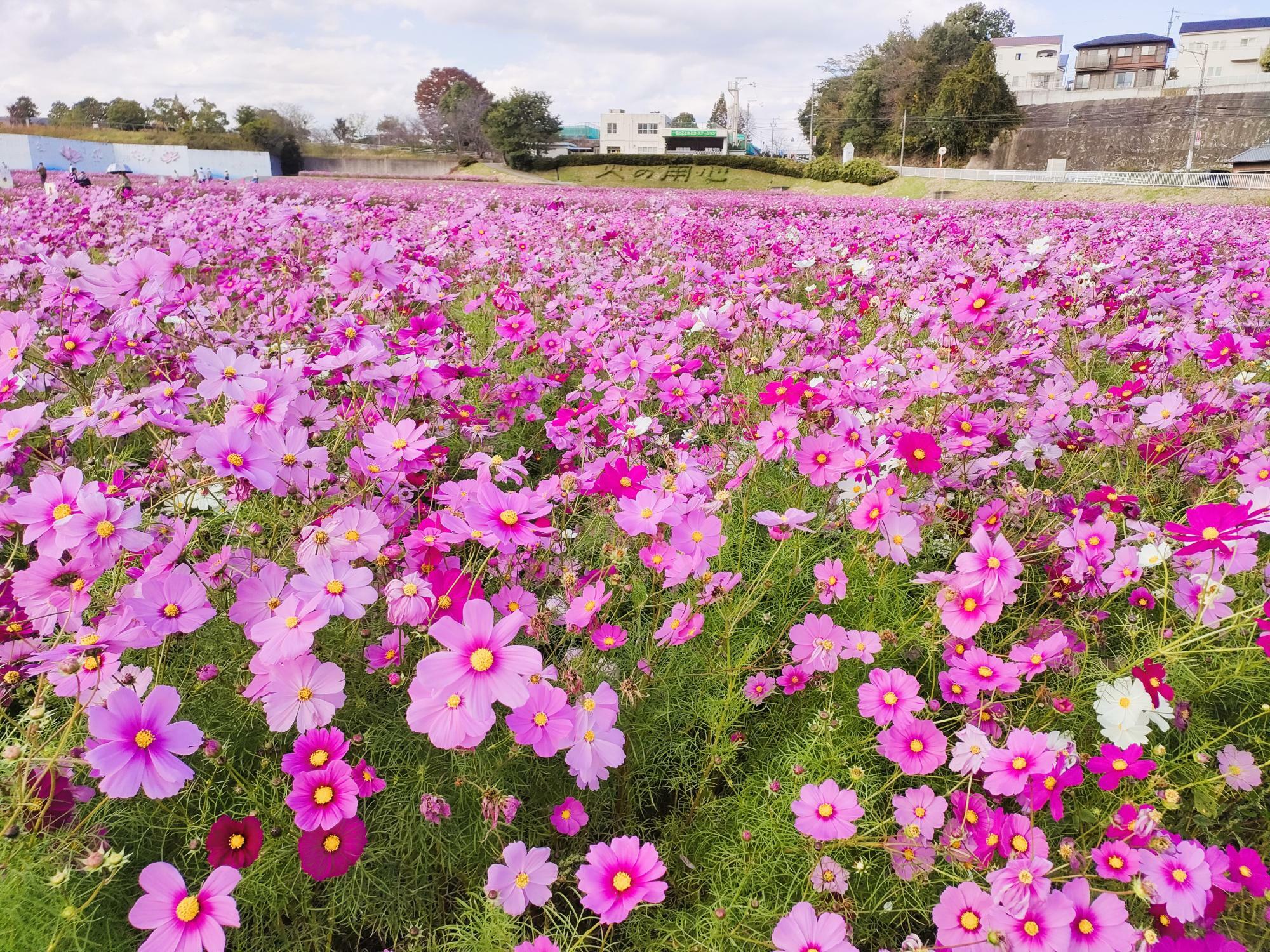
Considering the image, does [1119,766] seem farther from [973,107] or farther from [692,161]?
[973,107]

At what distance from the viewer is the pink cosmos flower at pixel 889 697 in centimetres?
120

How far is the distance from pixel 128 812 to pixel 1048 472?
212 centimetres

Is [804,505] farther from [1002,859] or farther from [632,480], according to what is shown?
[1002,859]

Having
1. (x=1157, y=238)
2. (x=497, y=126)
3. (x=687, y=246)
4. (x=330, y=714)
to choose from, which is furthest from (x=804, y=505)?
(x=497, y=126)

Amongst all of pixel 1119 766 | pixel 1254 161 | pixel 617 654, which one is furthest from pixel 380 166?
pixel 1119 766

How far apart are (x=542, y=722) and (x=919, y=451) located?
86 centimetres

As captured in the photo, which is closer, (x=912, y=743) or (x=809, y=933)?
(x=809, y=933)

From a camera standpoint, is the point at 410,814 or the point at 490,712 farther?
the point at 410,814

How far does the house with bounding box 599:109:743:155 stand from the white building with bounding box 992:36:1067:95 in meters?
20.1

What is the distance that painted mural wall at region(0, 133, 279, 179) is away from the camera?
26703 mm

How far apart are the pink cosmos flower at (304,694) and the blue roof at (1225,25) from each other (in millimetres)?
71907

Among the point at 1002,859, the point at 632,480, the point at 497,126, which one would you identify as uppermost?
the point at 497,126

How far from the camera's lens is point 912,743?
3.92ft

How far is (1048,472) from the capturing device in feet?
6.29
